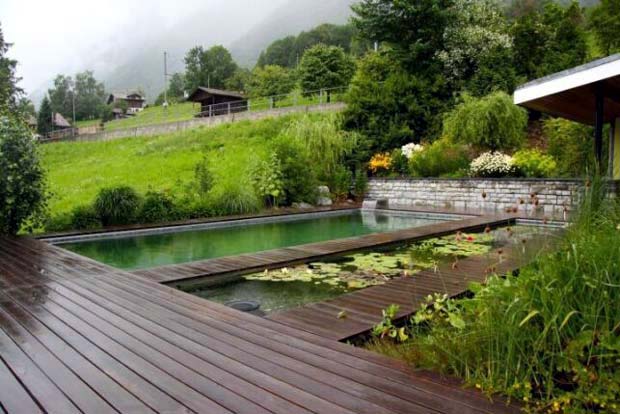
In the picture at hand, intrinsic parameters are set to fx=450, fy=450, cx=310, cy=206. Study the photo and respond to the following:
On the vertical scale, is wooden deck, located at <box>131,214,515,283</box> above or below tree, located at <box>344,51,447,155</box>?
below

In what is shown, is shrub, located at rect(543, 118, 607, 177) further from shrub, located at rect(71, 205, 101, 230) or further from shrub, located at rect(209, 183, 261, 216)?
shrub, located at rect(71, 205, 101, 230)

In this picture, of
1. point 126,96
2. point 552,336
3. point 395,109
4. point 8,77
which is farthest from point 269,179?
point 126,96

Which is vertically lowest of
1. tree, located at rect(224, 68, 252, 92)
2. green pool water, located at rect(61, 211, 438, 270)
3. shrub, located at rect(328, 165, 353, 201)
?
green pool water, located at rect(61, 211, 438, 270)

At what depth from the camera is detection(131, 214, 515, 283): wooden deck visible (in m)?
4.67

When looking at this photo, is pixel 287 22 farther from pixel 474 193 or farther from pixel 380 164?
pixel 474 193

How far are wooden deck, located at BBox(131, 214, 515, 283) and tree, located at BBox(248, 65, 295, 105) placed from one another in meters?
31.5

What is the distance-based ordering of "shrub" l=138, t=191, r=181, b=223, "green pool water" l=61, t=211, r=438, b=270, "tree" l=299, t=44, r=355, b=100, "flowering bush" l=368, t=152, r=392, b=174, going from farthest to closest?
"tree" l=299, t=44, r=355, b=100, "flowering bush" l=368, t=152, r=392, b=174, "shrub" l=138, t=191, r=181, b=223, "green pool water" l=61, t=211, r=438, b=270

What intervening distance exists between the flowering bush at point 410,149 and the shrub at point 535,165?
294cm

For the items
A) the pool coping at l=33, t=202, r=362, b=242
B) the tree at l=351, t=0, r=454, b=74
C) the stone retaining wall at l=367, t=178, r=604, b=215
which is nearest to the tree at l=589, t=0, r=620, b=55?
the tree at l=351, t=0, r=454, b=74

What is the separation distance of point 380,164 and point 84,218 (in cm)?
851

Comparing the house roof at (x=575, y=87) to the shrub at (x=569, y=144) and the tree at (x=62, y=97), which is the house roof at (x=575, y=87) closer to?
the shrub at (x=569, y=144)

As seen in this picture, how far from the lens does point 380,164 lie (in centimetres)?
1385

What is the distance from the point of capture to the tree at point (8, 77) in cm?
2733

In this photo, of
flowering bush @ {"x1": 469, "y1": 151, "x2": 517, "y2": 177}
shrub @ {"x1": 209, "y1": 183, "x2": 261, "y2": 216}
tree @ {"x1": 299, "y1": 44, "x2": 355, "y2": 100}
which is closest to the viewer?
shrub @ {"x1": 209, "y1": 183, "x2": 261, "y2": 216}
